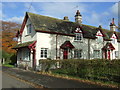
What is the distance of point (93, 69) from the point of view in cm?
1021

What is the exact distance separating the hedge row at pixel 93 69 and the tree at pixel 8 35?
926 inches

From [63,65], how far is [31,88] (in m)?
4.69

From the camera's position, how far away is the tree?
33.6 metres

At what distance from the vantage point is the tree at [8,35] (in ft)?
110

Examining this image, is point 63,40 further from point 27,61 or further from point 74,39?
point 27,61

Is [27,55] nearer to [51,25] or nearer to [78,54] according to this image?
[51,25]

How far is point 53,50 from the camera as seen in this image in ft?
67.5

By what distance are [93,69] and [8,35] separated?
29794mm

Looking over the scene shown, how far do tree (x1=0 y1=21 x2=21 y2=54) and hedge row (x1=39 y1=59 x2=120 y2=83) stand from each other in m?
23.5

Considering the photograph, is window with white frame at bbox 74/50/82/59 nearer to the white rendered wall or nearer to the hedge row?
the white rendered wall

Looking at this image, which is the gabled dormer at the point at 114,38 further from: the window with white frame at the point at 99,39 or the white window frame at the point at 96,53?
the white window frame at the point at 96,53

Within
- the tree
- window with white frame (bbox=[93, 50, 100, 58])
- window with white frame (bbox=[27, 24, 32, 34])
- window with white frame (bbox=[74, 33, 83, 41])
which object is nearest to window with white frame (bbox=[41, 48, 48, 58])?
window with white frame (bbox=[27, 24, 32, 34])

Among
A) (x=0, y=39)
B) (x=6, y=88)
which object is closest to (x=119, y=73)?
(x=6, y=88)

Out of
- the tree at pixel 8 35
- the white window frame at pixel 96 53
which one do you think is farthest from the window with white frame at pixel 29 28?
the tree at pixel 8 35
